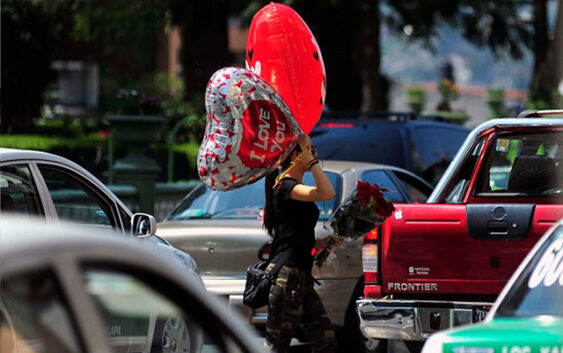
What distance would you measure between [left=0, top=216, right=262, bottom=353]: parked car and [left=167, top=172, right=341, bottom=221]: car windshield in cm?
650

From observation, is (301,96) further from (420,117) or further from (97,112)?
(97,112)

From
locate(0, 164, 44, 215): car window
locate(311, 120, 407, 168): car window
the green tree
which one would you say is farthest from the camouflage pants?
the green tree

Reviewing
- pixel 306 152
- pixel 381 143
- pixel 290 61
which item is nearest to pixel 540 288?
pixel 306 152

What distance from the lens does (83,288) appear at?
2795 millimetres

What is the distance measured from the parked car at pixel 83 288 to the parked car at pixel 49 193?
10.8 ft

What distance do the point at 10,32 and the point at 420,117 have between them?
7.41 m

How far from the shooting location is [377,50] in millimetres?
30438

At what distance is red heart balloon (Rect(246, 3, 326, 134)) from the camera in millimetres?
8445

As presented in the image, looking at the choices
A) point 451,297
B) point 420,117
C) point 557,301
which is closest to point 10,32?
point 420,117

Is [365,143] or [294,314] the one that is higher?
[365,143]

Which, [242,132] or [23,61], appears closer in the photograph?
[242,132]

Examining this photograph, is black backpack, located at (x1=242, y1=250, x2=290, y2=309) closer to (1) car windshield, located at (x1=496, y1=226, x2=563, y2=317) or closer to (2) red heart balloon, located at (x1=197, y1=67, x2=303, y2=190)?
(2) red heart balloon, located at (x1=197, y1=67, x2=303, y2=190)

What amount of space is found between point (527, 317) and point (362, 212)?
256 cm

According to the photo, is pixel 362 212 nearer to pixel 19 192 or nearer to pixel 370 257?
pixel 370 257
